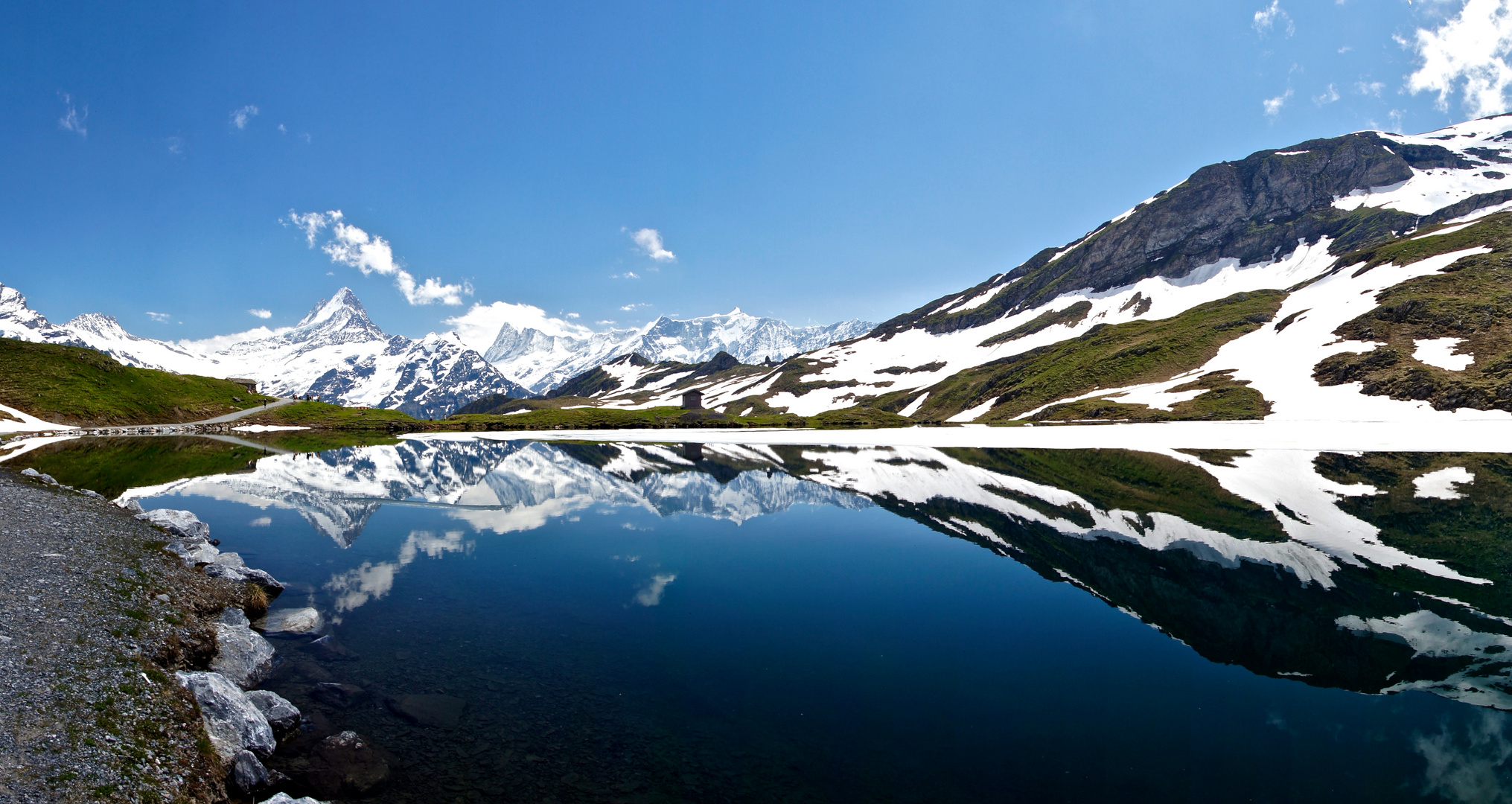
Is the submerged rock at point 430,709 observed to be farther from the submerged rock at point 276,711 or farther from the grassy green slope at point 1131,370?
the grassy green slope at point 1131,370

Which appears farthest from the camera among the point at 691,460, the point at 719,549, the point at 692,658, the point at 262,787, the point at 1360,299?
the point at 1360,299

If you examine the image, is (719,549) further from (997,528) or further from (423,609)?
(997,528)

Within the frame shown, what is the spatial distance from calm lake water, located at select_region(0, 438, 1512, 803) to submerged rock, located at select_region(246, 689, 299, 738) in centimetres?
45

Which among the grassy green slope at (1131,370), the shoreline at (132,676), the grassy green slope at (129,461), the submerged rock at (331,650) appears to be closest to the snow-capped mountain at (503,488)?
the grassy green slope at (129,461)

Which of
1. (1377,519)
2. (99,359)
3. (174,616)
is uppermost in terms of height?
(99,359)

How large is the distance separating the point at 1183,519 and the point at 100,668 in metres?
41.4

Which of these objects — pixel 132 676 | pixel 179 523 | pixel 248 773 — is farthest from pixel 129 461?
pixel 248 773

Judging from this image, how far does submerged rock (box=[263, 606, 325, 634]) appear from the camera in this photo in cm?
1802

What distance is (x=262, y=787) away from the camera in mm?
10250

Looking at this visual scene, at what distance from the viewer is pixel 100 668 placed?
1220cm

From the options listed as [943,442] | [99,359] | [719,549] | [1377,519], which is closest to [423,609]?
[719,549]

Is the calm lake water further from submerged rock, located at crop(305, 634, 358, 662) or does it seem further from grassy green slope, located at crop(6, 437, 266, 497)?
grassy green slope, located at crop(6, 437, 266, 497)

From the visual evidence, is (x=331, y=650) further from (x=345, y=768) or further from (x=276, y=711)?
(x=345, y=768)

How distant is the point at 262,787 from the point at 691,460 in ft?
210
